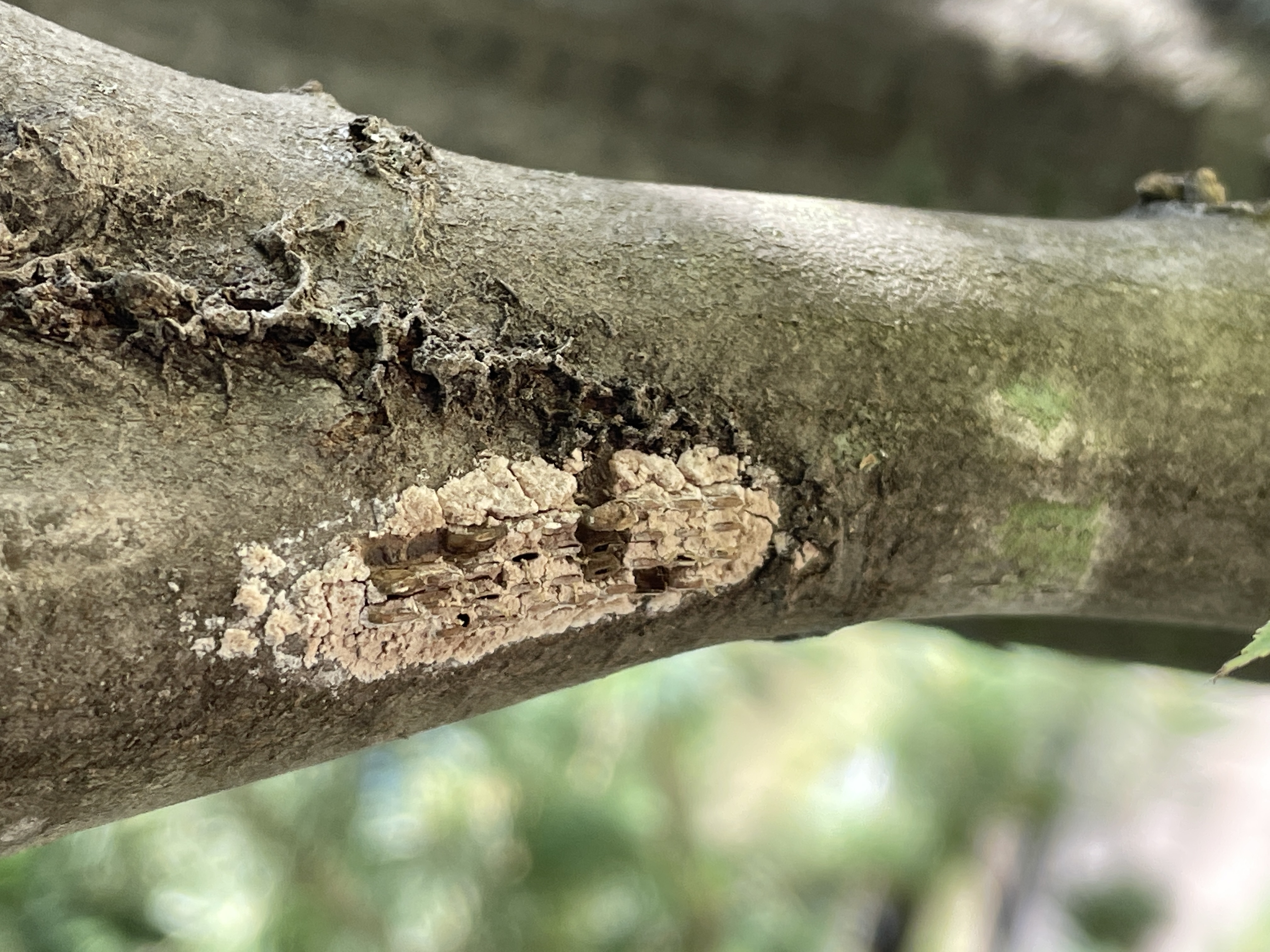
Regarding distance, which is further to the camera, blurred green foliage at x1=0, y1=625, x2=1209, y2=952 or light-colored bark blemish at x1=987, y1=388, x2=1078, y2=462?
blurred green foliage at x1=0, y1=625, x2=1209, y2=952

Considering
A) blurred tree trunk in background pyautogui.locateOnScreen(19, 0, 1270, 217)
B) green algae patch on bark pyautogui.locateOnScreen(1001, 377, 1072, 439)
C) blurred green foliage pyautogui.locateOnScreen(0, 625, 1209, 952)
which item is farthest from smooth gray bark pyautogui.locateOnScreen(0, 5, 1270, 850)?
blurred green foliage pyautogui.locateOnScreen(0, 625, 1209, 952)

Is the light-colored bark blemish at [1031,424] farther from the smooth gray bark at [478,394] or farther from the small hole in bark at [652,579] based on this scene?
the small hole in bark at [652,579]

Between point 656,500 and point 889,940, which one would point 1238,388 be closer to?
point 656,500

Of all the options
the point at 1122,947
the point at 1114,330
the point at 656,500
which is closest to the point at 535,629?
the point at 656,500

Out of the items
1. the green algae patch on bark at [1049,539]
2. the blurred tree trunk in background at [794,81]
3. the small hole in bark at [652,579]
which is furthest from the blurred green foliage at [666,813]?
the small hole in bark at [652,579]

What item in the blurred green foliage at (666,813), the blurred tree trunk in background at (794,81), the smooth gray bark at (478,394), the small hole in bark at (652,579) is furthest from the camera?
the blurred green foliage at (666,813)

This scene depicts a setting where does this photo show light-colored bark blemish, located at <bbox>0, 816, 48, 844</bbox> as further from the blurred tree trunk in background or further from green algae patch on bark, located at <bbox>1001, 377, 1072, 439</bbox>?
the blurred tree trunk in background

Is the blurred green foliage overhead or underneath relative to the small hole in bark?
underneath
